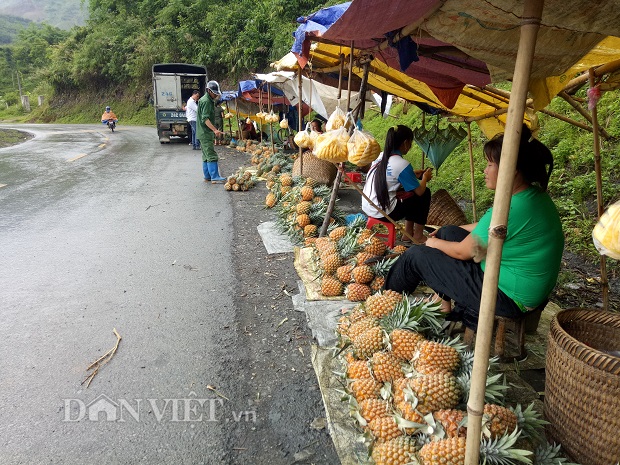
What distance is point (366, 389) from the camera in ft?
7.70

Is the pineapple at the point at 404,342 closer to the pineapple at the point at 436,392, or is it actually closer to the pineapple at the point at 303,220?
the pineapple at the point at 436,392

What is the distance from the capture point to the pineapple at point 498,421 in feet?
6.16

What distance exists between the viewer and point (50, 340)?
3307 mm

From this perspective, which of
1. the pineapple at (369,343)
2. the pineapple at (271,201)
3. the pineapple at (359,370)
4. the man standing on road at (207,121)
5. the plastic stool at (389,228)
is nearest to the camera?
the pineapple at (359,370)

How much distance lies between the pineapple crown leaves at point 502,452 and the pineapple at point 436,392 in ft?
0.89

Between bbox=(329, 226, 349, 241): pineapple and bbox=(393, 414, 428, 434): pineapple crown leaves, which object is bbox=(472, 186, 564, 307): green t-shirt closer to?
bbox=(393, 414, 428, 434): pineapple crown leaves

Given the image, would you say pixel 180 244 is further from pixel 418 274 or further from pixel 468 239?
pixel 468 239

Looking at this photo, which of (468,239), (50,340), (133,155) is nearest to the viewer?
(468,239)

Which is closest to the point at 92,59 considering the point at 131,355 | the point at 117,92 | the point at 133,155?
the point at 117,92

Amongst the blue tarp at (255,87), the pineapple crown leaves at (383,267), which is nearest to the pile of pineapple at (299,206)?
the pineapple crown leaves at (383,267)

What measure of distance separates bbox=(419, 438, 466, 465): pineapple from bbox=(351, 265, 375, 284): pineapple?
1958mm

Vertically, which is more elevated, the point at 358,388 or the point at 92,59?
the point at 92,59

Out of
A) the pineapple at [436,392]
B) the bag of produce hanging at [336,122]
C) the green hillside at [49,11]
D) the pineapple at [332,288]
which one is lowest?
the pineapple at [332,288]

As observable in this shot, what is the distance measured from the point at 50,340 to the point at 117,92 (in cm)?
4138
